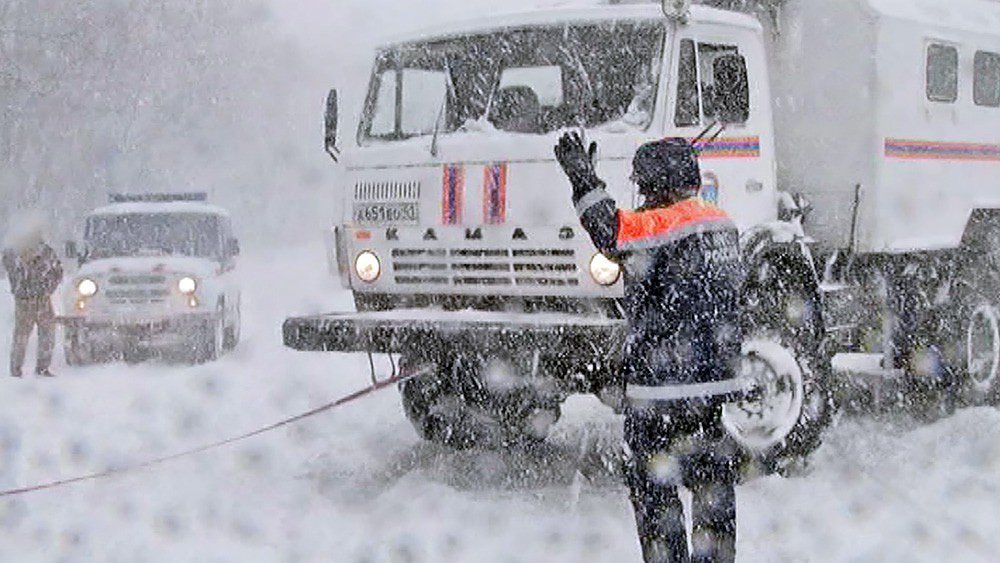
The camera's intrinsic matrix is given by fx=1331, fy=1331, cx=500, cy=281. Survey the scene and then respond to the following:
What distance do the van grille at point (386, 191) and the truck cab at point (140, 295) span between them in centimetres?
775

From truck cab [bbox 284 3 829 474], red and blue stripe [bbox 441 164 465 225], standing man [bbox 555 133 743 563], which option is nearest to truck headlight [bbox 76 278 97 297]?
truck cab [bbox 284 3 829 474]

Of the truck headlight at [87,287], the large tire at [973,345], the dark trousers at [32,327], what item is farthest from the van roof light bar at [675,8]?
the truck headlight at [87,287]

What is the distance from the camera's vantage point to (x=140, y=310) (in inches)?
609

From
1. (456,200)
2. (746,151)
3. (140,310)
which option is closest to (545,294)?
(456,200)

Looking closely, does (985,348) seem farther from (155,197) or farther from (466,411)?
(155,197)

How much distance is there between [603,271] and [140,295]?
369 inches

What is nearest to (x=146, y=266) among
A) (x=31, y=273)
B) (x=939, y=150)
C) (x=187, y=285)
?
(x=187, y=285)

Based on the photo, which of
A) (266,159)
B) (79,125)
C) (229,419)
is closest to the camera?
(229,419)

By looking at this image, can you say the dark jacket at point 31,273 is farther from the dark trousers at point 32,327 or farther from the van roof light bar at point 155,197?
the van roof light bar at point 155,197

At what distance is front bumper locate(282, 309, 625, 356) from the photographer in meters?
7.20

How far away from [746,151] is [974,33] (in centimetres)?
316

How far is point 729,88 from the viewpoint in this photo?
8.00 metres

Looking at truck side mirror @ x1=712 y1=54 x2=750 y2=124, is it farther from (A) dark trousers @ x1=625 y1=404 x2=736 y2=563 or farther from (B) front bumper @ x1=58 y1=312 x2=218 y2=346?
(B) front bumper @ x1=58 y1=312 x2=218 y2=346

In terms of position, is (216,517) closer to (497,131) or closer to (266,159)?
(497,131)
